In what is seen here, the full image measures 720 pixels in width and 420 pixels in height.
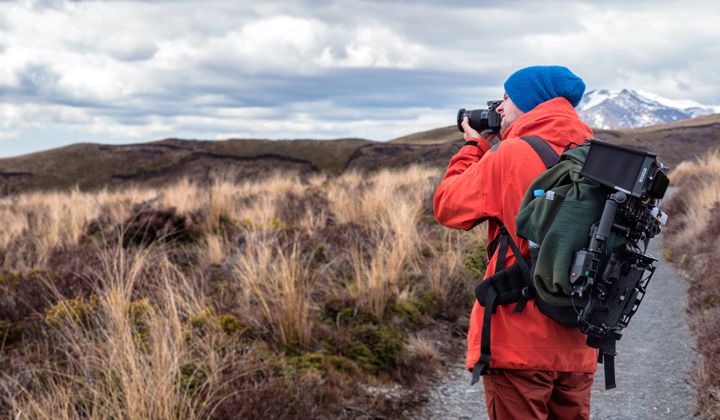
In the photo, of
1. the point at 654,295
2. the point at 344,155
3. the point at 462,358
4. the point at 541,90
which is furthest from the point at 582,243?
the point at 344,155

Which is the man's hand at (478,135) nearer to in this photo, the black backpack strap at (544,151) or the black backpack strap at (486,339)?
the black backpack strap at (544,151)

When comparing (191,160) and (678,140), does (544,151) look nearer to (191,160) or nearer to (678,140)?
(191,160)

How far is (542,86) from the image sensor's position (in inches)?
98.3

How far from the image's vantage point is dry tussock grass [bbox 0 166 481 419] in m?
3.58

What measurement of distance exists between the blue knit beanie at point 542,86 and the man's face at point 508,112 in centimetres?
3

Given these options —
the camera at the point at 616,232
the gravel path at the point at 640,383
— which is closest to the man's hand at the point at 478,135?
the camera at the point at 616,232

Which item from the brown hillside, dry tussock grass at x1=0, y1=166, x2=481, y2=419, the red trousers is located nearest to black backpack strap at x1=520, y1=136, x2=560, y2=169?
the red trousers

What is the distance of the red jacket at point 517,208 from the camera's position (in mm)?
2330

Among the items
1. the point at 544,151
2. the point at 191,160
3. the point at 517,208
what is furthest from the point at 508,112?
the point at 191,160

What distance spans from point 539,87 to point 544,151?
0.31 meters

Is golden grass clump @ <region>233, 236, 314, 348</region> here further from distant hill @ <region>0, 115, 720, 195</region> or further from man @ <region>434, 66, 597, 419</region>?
distant hill @ <region>0, 115, 720, 195</region>

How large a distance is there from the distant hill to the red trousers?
90.5ft

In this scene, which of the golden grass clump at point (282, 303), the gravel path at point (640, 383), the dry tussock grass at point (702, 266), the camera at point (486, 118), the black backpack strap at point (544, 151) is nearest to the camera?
the black backpack strap at point (544, 151)

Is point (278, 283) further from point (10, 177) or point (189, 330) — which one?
point (10, 177)
